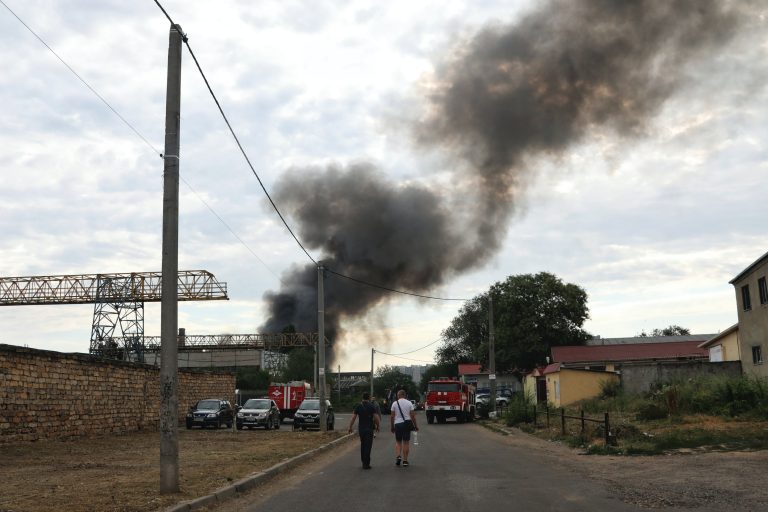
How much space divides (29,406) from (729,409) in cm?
2015

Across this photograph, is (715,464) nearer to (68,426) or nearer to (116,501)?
(116,501)

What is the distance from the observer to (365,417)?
→ 1525 centimetres

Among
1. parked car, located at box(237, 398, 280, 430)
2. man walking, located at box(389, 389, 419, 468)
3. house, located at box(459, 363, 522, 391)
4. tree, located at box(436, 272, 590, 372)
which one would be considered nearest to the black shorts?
man walking, located at box(389, 389, 419, 468)

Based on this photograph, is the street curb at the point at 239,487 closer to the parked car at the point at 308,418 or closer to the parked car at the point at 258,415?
the parked car at the point at 258,415

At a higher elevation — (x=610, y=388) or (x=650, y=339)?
(x=650, y=339)

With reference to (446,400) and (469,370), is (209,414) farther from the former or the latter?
(469,370)

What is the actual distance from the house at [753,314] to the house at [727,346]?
12.7 feet

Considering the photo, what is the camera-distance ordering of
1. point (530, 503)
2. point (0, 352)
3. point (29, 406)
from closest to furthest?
point (530, 503) → point (0, 352) → point (29, 406)

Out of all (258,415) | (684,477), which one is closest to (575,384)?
(258,415)

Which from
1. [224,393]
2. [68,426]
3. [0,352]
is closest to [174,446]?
[0,352]

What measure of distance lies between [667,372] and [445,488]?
87.7 feet

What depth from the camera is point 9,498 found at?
32.6 ft

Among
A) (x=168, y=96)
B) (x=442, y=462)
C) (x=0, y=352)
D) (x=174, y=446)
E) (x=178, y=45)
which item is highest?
(x=178, y=45)

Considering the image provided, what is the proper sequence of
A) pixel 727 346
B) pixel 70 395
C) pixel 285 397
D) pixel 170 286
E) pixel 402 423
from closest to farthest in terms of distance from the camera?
pixel 170 286, pixel 402 423, pixel 70 395, pixel 727 346, pixel 285 397
